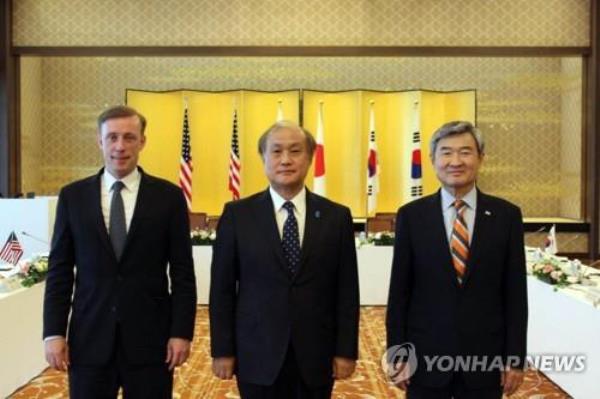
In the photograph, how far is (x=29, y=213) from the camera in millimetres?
7035

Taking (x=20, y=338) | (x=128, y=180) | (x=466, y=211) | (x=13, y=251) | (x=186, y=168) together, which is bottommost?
(x=20, y=338)

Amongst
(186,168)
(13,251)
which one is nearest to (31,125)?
(186,168)

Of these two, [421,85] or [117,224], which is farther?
[421,85]

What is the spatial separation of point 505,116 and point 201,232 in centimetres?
624

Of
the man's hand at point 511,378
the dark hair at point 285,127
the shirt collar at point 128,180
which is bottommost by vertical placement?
the man's hand at point 511,378

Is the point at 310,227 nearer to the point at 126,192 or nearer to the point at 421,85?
the point at 126,192

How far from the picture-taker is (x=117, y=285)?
2238 mm

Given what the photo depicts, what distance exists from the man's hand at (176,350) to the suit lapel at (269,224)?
0.47m

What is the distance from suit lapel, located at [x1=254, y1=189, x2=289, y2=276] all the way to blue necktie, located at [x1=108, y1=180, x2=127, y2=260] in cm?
48

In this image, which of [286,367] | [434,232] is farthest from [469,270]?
[286,367]

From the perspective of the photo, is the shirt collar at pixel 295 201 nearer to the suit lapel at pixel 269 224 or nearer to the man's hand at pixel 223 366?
the suit lapel at pixel 269 224

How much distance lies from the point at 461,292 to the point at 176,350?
1.02 metres

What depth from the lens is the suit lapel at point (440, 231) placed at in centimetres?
219

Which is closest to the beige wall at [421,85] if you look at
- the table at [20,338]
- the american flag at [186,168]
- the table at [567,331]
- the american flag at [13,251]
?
the american flag at [186,168]
